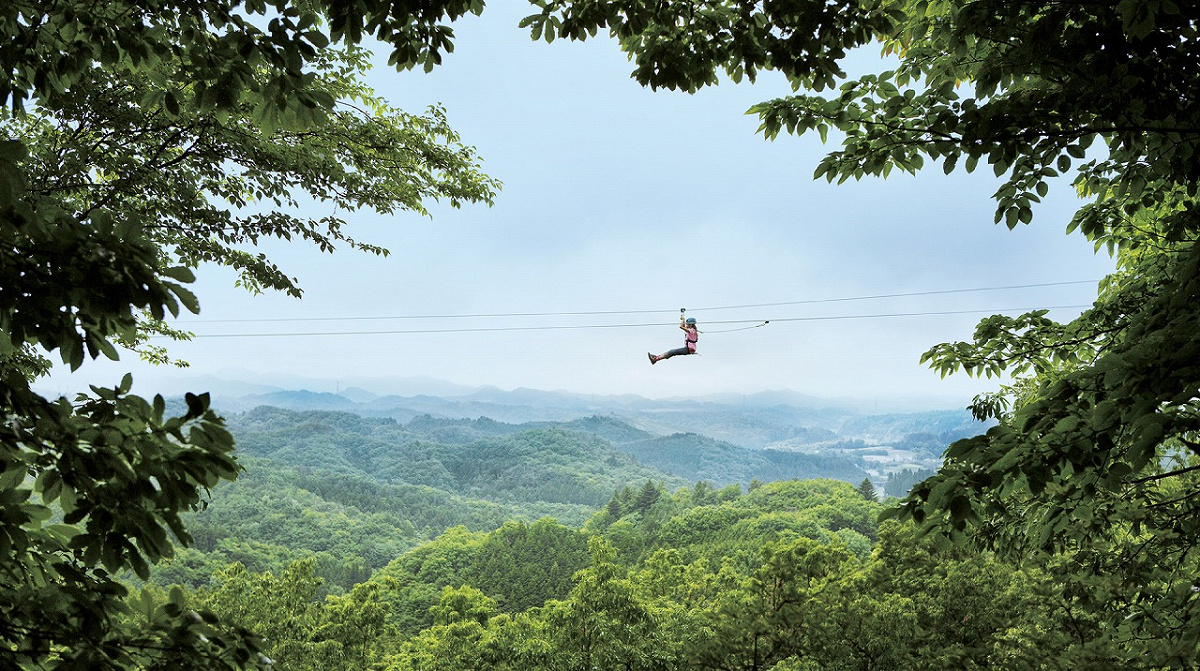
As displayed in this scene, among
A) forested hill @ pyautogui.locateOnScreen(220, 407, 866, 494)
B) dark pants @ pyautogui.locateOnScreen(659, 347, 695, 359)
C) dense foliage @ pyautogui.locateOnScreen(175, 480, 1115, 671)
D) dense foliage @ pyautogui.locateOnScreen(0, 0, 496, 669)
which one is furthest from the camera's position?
forested hill @ pyautogui.locateOnScreen(220, 407, 866, 494)

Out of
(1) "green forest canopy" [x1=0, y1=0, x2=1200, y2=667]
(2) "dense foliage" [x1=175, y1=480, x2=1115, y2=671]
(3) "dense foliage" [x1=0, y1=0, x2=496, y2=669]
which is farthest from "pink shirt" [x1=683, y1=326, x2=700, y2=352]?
(3) "dense foliage" [x1=0, y1=0, x2=496, y2=669]

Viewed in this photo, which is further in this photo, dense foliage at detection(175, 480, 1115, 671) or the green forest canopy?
dense foliage at detection(175, 480, 1115, 671)

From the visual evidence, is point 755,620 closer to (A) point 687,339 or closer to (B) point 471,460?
(A) point 687,339

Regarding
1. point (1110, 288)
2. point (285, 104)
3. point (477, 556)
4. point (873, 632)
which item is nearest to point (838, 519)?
point (477, 556)

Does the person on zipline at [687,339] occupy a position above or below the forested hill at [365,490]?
above

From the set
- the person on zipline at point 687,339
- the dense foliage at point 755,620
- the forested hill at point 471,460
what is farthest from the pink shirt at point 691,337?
the forested hill at point 471,460

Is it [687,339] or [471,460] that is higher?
[687,339]

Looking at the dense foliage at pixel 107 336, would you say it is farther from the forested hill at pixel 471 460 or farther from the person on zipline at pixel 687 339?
the forested hill at pixel 471 460

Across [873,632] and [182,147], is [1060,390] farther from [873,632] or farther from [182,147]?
[873,632]

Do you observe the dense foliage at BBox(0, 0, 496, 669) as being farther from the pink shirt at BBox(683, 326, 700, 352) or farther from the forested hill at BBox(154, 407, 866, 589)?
the forested hill at BBox(154, 407, 866, 589)

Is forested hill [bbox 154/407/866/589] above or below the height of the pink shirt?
below

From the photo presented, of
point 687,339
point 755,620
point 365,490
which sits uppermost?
point 687,339

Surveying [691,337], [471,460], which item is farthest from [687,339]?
[471,460]

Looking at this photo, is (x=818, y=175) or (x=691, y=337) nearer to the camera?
(x=818, y=175)
